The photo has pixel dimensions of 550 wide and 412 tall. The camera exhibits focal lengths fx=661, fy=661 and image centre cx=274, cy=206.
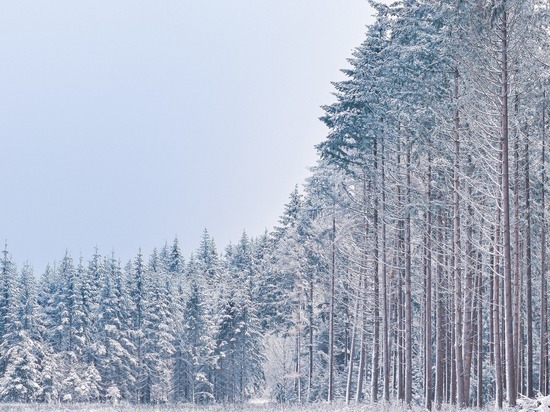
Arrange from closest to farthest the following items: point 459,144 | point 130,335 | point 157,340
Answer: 1. point 459,144
2. point 130,335
3. point 157,340

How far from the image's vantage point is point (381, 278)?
36156 mm

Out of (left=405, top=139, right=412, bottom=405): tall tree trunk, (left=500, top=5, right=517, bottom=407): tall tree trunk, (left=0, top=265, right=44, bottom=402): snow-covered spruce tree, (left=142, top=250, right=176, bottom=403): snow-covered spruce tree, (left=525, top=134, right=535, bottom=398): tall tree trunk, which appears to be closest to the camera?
(left=500, top=5, right=517, bottom=407): tall tree trunk

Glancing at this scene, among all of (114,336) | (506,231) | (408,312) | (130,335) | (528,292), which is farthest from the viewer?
(130,335)

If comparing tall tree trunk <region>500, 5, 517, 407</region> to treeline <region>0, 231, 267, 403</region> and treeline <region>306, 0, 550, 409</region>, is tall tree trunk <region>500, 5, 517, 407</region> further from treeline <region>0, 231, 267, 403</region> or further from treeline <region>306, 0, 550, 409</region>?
treeline <region>0, 231, 267, 403</region>

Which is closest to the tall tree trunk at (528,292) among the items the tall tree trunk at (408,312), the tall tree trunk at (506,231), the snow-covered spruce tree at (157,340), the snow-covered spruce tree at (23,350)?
the tall tree trunk at (408,312)

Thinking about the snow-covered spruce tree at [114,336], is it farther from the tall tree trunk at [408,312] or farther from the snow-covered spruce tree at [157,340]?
the tall tree trunk at [408,312]

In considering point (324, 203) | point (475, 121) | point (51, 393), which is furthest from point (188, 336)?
point (475, 121)

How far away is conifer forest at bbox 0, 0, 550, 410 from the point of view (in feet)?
63.7

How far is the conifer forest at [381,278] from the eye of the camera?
63.7 feet

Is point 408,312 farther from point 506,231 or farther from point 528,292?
point 506,231

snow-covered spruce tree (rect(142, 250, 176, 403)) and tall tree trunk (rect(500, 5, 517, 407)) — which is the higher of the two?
tall tree trunk (rect(500, 5, 517, 407))

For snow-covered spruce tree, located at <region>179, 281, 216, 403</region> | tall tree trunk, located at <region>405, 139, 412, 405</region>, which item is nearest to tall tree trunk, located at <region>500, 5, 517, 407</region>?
tall tree trunk, located at <region>405, 139, 412, 405</region>

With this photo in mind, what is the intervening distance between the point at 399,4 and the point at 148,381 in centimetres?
4675

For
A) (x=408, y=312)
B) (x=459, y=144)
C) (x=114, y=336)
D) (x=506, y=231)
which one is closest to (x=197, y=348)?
(x=114, y=336)
